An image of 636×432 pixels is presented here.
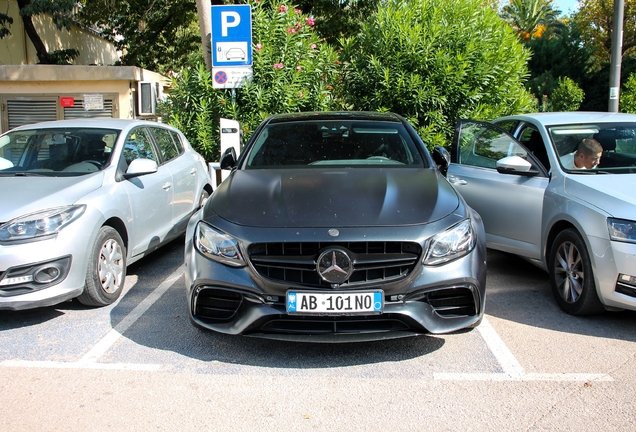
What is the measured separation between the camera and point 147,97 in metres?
11.6

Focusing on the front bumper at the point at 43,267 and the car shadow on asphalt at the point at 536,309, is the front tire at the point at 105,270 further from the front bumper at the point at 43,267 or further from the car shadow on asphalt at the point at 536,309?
the car shadow on asphalt at the point at 536,309

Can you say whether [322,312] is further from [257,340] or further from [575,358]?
[575,358]

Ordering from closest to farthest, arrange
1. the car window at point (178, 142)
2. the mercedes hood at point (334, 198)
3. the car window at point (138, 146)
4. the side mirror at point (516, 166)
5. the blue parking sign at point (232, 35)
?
the mercedes hood at point (334, 198) → the side mirror at point (516, 166) → the car window at point (138, 146) → the car window at point (178, 142) → the blue parking sign at point (232, 35)

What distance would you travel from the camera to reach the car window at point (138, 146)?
585 centimetres

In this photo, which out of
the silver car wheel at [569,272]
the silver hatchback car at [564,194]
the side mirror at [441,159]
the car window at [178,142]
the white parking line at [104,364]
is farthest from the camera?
the car window at [178,142]

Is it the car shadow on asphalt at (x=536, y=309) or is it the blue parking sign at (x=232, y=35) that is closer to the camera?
the car shadow on asphalt at (x=536, y=309)

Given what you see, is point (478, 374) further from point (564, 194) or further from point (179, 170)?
point (179, 170)

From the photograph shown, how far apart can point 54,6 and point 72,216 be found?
38.1 ft

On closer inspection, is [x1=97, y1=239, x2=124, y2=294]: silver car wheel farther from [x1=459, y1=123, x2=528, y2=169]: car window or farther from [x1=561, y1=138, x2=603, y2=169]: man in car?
[x1=561, y1=138, x2=603, y2=169]: man in car

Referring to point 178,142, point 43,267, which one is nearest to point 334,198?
point 43,267

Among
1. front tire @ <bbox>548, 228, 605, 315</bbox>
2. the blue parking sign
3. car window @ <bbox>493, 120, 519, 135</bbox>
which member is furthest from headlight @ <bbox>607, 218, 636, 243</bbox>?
the blue parking sign

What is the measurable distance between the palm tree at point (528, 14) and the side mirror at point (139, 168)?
165ft

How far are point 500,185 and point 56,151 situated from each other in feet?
13.4

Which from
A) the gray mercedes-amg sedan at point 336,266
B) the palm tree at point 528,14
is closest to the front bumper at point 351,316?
the gray mercedes-amg sedan at point 336,266
